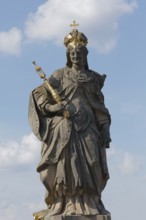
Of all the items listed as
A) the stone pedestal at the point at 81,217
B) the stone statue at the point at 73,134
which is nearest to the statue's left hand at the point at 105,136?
the stone statue at the point at 73,134

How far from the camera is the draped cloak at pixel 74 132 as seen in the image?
13078 millimetres

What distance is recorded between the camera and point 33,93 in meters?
13.9

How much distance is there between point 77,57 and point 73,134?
6.07ft

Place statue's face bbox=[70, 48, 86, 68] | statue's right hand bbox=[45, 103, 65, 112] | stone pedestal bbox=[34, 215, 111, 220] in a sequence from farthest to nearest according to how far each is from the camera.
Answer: statue's face bbox=[70, 48, 86, 68] → statue's right hand bbox=[45, 103, 65, 112] → stone pedestal bbox=[34, 215, 111, 220]

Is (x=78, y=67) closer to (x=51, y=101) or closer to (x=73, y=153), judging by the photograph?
(x=51, y=101)

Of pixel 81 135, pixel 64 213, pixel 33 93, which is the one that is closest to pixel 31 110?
pixel 33 93

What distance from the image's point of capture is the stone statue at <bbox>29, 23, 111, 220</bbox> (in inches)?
514

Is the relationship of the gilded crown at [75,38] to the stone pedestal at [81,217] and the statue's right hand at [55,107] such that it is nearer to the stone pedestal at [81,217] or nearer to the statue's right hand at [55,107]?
the statue's right hand at [55,107]

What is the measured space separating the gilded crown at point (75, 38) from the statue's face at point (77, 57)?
5.6 inches

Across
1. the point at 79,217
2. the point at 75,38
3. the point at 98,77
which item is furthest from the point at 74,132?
the point at 75,38

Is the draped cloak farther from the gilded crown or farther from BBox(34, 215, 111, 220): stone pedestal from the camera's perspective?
the gilded crown

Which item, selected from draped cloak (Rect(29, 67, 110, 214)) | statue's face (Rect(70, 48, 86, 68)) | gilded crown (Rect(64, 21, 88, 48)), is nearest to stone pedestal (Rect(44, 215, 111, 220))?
draped cloak (Rect(29, 67, 110, 214))

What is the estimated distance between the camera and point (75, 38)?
13.9m

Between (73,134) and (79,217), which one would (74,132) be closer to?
(73,134)
